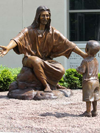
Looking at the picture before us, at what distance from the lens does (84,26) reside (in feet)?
37.2

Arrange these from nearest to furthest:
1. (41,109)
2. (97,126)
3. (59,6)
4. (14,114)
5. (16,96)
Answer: (97,126) < (14,114) < (41,109) < (16,96) < (59,6)

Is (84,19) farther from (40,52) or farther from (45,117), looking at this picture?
(45,117)

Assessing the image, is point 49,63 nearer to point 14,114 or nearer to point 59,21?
point 14,114

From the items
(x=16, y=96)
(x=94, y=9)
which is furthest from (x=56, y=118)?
(x=94, y=9)

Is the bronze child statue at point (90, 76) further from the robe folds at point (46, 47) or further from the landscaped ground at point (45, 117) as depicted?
the robe folds at point (46, 47)

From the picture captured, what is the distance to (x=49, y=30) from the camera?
6.89 metres

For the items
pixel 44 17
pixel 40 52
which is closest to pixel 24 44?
pixel 40 52

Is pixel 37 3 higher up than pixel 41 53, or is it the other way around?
pixel 37 3

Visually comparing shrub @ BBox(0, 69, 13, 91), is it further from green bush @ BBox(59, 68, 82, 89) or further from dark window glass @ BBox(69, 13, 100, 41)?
dark window glass @ BBox(69, 13, 100, 41)

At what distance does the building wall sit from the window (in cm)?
69

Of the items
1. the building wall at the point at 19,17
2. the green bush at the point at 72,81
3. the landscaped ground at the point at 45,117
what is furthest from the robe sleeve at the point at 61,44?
the building wall at the point at 19,17

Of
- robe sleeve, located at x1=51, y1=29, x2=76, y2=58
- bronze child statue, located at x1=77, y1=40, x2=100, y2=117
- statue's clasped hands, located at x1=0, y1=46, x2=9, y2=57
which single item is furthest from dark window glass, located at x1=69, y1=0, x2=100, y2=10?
bronze child statue, located at x1=77, y1=40, x2=100, y2=117

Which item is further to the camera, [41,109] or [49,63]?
[49,63]

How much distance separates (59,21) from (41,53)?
13.3 ft
